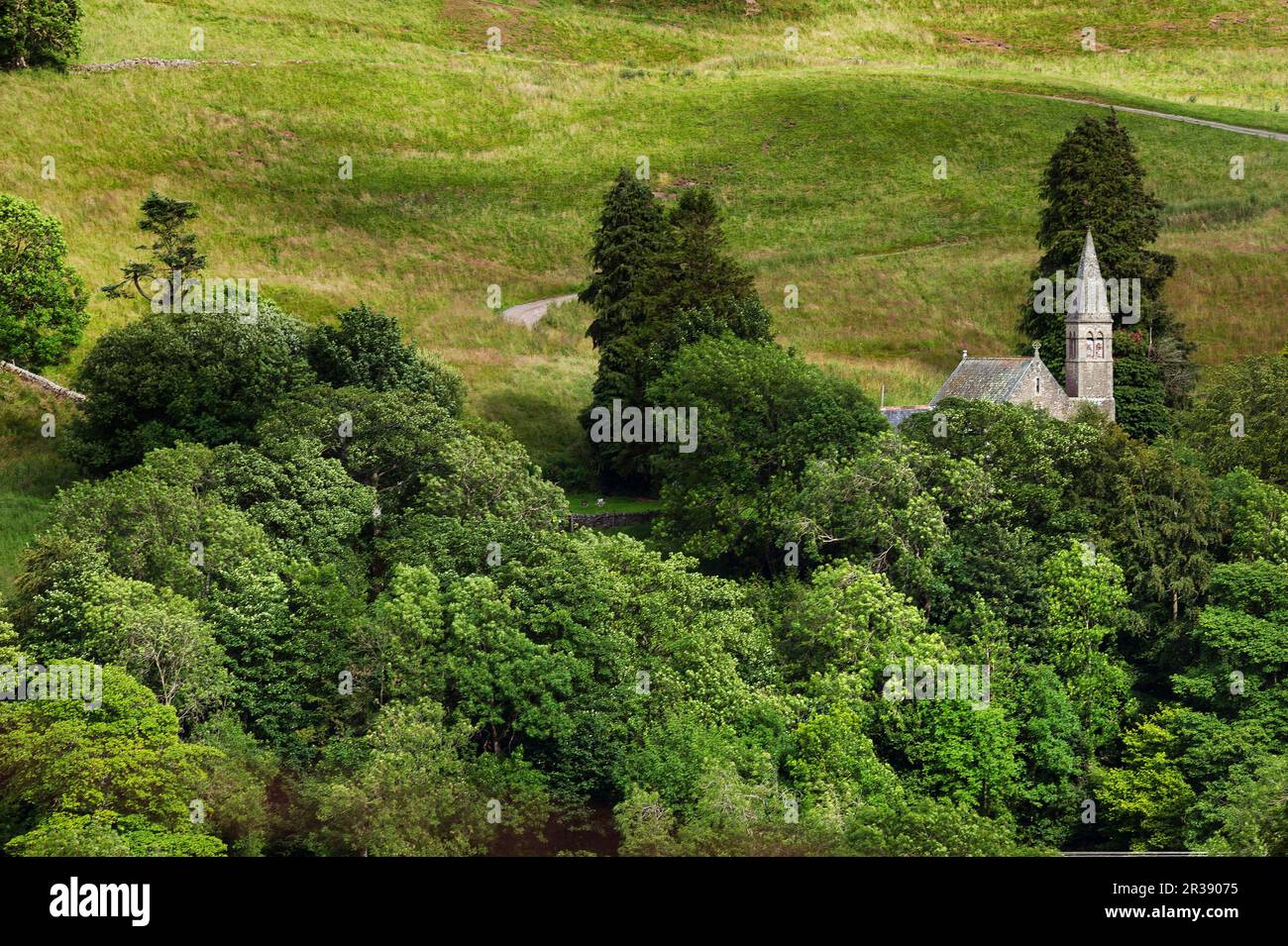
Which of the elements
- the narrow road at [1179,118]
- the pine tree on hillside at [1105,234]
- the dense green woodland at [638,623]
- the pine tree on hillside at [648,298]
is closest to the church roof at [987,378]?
the dense green woodland at [638,623]

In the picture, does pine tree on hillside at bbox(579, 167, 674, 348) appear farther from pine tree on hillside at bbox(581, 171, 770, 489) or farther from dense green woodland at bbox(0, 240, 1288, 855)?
dense green woodland at bbox(0, 240, 1288, 855)

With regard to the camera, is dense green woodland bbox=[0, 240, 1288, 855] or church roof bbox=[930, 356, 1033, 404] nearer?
dense green woodland bbox=[0, 240, 1288, 855]

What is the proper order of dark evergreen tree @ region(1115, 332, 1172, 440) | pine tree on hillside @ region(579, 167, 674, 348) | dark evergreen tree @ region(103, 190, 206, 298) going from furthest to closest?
pine tree on hillside @ region(579, 167, 674, 348)
dark evergreen tree @ region(103, 190, 206, 298)
dark evergreen tree @ region(1115, 332, 1172, 440)

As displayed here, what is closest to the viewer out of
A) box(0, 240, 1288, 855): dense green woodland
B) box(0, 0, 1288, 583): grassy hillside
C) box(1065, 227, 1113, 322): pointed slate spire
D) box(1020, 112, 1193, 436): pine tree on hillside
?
box(0, 240, 1288, 855): dense green woodland

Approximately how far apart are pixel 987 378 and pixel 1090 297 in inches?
288

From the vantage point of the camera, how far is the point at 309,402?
81.9m

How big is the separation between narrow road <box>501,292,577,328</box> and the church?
30.6 m

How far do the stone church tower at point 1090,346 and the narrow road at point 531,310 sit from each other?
118ft

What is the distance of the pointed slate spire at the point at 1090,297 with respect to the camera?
9038 cm

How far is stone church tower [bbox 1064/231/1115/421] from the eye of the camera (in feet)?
296

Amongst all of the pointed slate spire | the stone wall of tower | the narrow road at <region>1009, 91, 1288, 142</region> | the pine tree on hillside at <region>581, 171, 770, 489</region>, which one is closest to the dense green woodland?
the pine tree on hillside at <region>581, 171, 770, 489</region>

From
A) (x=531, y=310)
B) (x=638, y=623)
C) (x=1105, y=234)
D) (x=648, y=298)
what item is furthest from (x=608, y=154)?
(x=638, y=623)

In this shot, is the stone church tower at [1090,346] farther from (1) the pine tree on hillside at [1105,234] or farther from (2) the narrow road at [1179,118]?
(2) the narrow road at [1179,118]

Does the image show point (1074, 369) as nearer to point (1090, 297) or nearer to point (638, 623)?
point (1090, 297)
